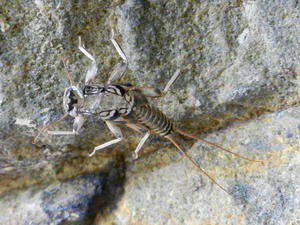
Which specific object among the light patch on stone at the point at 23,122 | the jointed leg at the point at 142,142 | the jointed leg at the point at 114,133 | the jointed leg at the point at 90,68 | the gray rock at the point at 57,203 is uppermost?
the jointed leg at the point at 90,68

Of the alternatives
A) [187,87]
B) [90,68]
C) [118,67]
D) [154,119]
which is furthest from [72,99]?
[187,87]

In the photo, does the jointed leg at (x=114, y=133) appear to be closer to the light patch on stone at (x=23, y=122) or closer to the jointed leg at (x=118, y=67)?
the jointed leg at (x=118, y=67)

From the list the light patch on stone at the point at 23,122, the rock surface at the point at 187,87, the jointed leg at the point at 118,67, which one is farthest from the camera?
the light patch on stone at the point at 23,122

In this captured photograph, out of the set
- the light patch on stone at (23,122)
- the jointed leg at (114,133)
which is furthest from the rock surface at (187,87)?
the jointed leg at (114,133)

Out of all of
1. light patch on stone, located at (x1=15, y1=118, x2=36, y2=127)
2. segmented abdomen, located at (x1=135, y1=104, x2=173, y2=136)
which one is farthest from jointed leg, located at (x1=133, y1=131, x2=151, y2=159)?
light patch on stone, located at (x1=15, y1=118, x2=36, y2=127)

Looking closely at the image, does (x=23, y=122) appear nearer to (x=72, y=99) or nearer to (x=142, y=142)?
(x=72, y=99)

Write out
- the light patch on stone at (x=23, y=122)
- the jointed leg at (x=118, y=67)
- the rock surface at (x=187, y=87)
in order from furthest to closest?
the light patch on stone at (x=23, y=122) < the jointed leg at (x=118, y=67) < the rock surface at (x=187, y=87)

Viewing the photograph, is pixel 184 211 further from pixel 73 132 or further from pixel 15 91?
pixel 15 91

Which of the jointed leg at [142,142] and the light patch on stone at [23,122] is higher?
the light patch on stone at [23,122]
